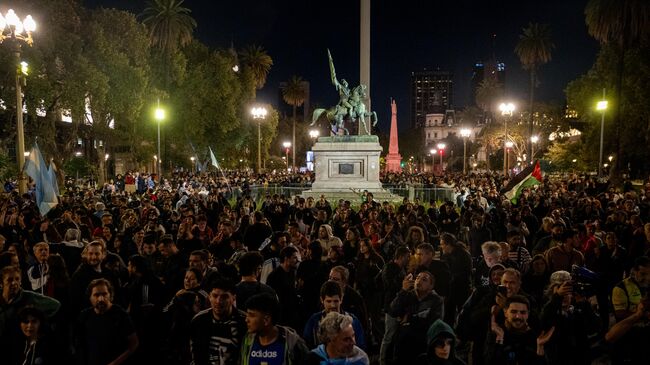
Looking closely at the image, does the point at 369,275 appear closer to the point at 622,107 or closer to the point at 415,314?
the point at 415,314

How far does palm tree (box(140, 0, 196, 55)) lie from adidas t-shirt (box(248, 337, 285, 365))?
39.9m

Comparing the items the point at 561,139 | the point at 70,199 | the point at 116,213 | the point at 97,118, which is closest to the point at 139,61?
the point at 97,118

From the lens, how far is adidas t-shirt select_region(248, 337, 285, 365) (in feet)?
12.3

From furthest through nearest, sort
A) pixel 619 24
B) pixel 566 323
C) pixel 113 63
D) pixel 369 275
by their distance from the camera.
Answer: pixel 619 24
pixel 113 63
pixel 369 275
pixel 566 323

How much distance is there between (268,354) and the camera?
3.76 m

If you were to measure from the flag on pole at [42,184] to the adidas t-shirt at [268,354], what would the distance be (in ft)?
33.7

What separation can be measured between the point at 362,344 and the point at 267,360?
116cm

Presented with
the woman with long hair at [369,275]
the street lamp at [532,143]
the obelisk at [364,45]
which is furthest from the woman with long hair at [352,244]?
the street lamp at [532,143]

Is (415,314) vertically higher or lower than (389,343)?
higher

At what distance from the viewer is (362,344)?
461 centimetres

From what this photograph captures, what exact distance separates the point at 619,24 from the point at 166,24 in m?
32.0

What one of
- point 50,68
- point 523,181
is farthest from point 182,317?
point 50,68

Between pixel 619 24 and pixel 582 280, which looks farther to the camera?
pixel 619 24

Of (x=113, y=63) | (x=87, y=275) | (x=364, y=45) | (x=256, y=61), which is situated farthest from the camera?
(x=256, y=61)
